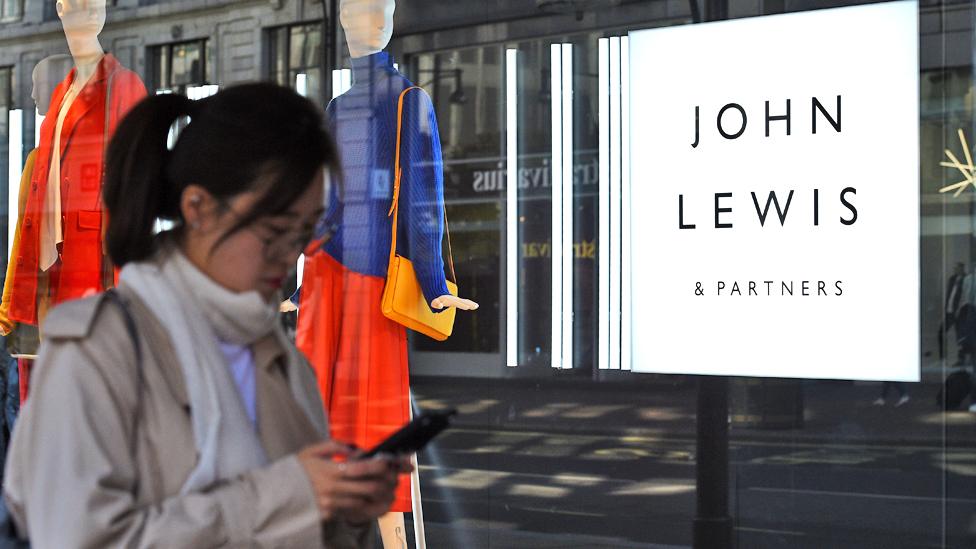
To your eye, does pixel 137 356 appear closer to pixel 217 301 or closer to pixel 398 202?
pixel 217 301

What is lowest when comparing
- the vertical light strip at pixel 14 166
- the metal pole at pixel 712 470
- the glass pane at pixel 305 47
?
the metal pole at pixel 712 470

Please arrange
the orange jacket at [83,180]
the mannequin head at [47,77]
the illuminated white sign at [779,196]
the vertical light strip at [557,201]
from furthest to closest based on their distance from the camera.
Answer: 1. the mannequin head at [47,77]
2. the orange jacket at [83,180]
3. the vertical light strip at [557,201]
4. the illuminated white sign at [779,196]

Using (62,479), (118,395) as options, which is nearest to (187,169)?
(118,395)

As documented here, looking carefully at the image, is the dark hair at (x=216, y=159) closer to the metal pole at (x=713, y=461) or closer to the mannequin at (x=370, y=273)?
the mannequin at (x=370, y=273)

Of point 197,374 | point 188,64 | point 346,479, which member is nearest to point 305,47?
point 188,64

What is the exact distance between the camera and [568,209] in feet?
16.4

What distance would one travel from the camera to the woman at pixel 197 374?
157 centimetres

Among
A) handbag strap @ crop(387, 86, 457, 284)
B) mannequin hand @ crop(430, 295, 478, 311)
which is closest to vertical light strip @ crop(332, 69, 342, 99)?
handbag strap @ crop(387, 86, 457, 284)

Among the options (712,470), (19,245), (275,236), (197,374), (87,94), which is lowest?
(712,470)

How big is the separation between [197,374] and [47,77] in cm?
410

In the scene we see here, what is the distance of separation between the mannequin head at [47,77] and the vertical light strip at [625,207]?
2.11 metres

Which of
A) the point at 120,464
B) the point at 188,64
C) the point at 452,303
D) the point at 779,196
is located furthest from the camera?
the point at 188,64

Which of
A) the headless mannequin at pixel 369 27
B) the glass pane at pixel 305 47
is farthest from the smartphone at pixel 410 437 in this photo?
the glass pane at pixel 305 47

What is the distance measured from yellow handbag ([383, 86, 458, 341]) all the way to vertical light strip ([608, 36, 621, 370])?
566mm
